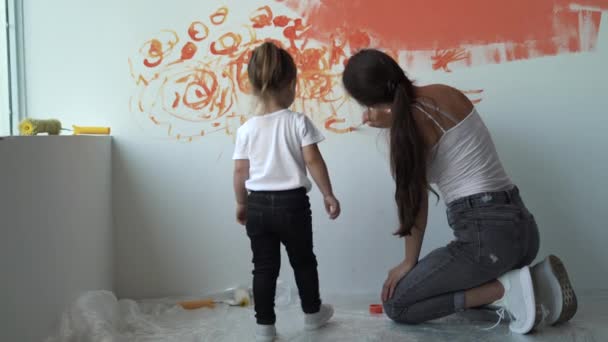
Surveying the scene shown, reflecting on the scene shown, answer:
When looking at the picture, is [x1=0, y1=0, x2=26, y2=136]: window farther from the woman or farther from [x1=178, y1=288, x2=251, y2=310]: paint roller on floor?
the woman

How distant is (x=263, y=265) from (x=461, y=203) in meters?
0.59

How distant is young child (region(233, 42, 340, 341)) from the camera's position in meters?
1.81

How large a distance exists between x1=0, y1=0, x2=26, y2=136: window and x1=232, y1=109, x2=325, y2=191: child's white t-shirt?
936mm

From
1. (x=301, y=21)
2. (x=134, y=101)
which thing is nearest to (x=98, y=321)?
(x=134, y=101)

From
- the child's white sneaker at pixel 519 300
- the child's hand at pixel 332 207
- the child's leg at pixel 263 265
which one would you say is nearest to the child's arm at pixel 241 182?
the child's leg at pixel 263 265

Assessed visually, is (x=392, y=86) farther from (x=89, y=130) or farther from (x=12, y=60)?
(x=12, y=60)

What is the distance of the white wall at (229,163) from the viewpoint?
2.21m

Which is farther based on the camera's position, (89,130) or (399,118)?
(89,130)

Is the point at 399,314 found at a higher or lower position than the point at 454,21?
lower

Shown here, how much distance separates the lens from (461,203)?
69.4 inches

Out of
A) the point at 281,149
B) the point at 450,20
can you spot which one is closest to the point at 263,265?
the point at 281,149

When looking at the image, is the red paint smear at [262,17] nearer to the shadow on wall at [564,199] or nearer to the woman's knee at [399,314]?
the shadow on wall at [564,199]

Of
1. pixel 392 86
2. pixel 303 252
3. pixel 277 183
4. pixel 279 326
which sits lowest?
pixel 279 326

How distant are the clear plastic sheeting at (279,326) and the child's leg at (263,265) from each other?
9cm
